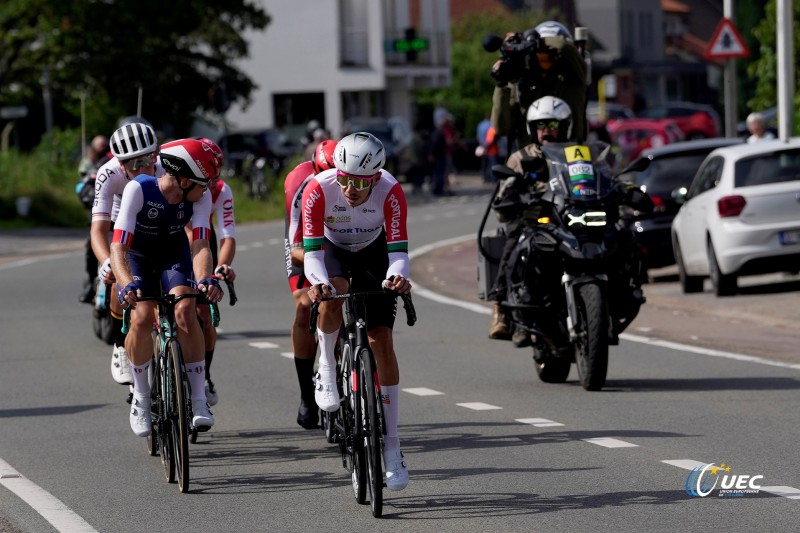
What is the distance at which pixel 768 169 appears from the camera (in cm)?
1841

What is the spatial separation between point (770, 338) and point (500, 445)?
19.8ft

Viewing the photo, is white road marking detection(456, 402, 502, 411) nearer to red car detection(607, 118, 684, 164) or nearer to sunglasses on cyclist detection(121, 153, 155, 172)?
sunglasses on cyclist detection(121, 153, 155, 172)

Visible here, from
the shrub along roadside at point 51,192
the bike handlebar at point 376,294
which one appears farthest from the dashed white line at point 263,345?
the shrub along roadside at point 51,192

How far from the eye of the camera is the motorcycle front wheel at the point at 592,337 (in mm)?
11875

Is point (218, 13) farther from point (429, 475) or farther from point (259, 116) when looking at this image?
point (429, 475)

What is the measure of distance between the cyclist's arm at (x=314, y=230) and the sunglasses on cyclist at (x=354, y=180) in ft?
0.64

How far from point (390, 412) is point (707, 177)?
11679 mm

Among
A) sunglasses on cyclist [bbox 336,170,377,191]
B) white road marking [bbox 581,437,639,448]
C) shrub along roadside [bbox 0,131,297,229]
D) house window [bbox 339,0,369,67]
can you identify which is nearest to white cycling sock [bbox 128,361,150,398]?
sunglasses on cyclist [bbox 336,170,377,191]

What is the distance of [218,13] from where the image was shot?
48562mm

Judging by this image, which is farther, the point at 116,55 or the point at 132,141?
the point at 116,55

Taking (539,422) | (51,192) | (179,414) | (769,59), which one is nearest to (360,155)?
(179,414)

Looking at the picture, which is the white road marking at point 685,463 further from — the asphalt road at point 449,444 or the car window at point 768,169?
the car window at point 768,169

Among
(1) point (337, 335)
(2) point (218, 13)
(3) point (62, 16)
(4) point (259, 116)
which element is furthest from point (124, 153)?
(4) point (259, 116)

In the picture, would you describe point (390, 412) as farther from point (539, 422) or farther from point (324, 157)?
point (539, 422)
